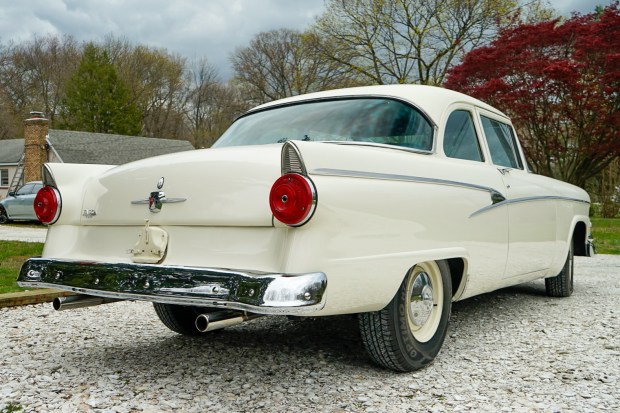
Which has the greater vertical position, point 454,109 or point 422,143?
point 454,109

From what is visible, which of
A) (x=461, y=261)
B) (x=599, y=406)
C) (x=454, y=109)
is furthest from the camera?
(x=454, y=109)

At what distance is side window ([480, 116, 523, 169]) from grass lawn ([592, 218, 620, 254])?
670 cm

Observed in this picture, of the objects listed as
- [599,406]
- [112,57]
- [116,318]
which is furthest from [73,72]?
[599,406]

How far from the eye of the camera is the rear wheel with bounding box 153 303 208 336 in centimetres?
419

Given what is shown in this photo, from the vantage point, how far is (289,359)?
3.66m

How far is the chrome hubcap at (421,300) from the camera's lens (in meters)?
3.34

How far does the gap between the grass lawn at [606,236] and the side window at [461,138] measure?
7.69 meters

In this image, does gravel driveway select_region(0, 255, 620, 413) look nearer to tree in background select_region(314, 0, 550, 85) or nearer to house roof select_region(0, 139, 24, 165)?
tree in background select_region(314, 0, 550, 85)

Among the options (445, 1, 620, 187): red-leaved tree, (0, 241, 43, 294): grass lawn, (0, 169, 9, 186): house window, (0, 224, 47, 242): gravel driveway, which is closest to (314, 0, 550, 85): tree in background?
(445, 1, 620, 187): red-leaved tree

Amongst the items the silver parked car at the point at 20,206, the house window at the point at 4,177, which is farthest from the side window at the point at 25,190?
the house window at the point at 4,177

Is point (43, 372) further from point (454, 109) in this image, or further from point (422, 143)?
point (454, 109)

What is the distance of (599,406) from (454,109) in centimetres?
202

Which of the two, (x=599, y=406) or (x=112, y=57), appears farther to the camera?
(x=112, y=57)

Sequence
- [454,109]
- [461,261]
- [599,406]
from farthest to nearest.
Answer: [454,109] → [461,261] → [599,406]
